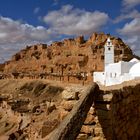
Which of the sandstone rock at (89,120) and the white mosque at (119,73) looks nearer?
the sandstone rock at (89,120)

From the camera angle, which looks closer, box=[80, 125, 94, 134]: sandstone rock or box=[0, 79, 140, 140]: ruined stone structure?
box=[0, 79, 140, 140]: ruined stone structure

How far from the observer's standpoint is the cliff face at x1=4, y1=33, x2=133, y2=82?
6775 centimetres

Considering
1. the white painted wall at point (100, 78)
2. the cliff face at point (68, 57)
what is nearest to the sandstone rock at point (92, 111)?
the white painted wall at point (100, 78)

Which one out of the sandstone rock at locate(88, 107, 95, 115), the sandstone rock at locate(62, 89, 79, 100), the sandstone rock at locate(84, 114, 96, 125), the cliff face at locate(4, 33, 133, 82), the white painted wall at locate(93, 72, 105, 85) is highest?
the cliff face at locate(4, 33, 133, 82)

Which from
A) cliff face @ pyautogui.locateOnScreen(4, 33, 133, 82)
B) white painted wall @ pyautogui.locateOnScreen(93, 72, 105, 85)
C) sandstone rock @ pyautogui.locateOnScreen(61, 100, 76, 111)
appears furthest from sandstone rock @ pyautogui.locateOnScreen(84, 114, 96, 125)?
cliff face @ pyautogui.locateOnScreen(4, 33, 133, 82)

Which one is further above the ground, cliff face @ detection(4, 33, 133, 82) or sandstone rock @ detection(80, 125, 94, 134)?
cliff face @ detection(4, 33, 133, 82)

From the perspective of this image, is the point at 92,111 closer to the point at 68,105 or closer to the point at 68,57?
the point at 68,105

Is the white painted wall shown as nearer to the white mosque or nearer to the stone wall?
the white mosque

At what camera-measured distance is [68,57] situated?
81.4 meters

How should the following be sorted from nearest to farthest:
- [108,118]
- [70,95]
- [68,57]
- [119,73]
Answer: [108,118], [70,95], [119,73], [68,57]

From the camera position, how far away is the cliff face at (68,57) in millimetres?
67750

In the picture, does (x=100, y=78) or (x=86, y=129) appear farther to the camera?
(x=100, y=78)

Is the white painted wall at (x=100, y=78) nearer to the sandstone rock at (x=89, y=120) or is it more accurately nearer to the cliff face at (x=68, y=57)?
the cliff face at (x=68, y=57)

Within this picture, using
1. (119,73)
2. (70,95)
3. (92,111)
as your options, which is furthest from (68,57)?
(92,111)
